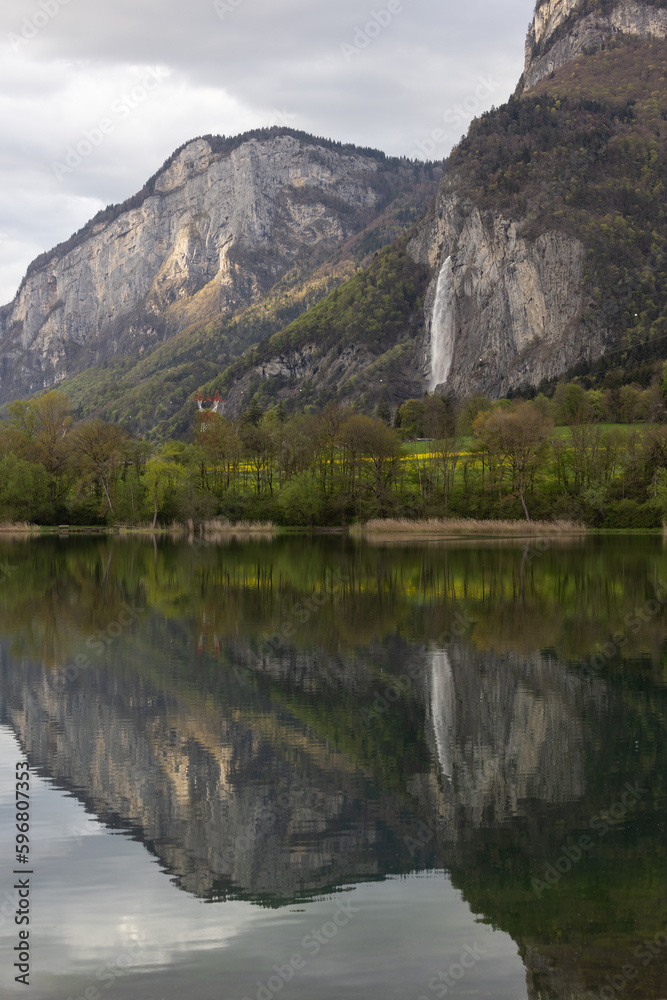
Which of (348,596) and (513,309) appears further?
(513,309)

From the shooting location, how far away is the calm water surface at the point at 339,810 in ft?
24.1

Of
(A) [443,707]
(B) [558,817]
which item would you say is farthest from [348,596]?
(B) [558,817]

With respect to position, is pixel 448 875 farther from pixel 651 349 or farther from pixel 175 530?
pixel 651 349

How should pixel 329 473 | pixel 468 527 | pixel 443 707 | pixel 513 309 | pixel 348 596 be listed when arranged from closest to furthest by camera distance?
pixel 443 707 < pixel 348 596 < pixel 468 527 < pixel 329 473 < pixel 513 309

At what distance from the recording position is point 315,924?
7.96m

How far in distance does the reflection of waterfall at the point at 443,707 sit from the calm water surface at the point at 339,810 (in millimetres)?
58

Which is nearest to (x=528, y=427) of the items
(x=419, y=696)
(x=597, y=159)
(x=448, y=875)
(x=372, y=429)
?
(x=372, y=429)

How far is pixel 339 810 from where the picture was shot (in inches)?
415

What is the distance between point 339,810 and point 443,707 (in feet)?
17.1

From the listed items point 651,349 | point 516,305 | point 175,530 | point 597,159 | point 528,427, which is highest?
point 597,159

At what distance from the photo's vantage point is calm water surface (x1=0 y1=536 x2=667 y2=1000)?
7336 mm

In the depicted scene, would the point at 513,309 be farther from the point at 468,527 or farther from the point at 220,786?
the point at 220,786

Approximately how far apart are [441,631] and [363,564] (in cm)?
2360

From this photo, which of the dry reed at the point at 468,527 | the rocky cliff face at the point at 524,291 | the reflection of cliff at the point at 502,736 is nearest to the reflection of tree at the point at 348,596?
the reflection of cliff at the point at 502,736
